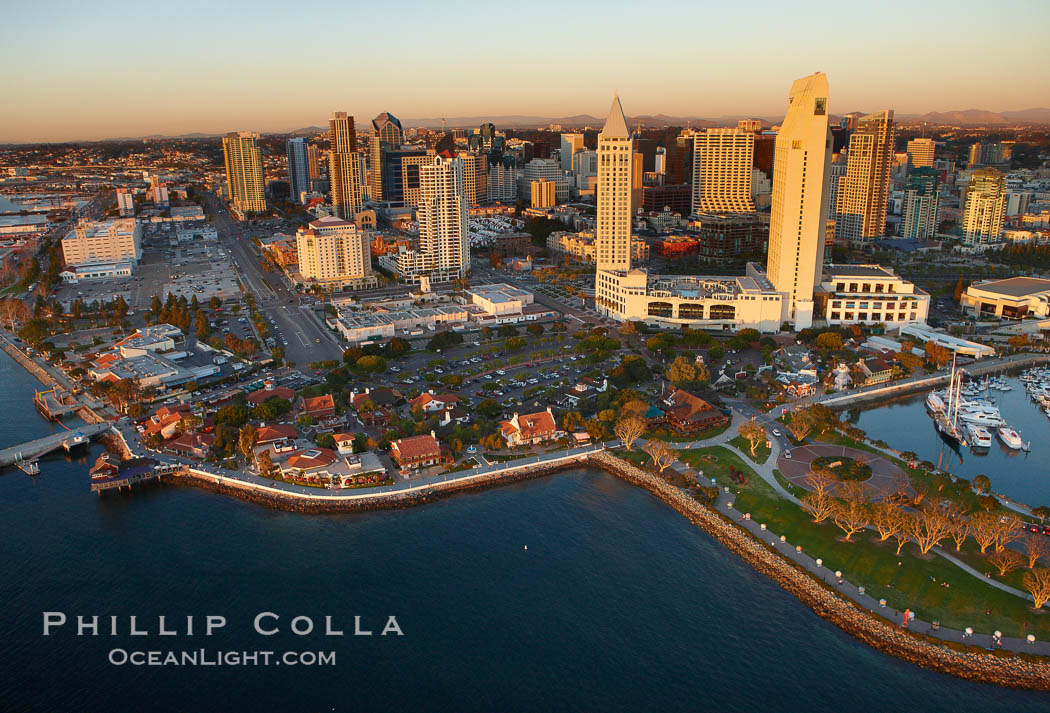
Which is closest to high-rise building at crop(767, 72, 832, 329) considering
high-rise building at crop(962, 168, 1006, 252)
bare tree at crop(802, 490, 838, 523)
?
bare tree at crop(802, 490, 838, 523)

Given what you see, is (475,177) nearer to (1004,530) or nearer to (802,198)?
(802,198)

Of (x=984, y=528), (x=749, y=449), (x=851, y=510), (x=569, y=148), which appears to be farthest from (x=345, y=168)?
(x=984, y=528)

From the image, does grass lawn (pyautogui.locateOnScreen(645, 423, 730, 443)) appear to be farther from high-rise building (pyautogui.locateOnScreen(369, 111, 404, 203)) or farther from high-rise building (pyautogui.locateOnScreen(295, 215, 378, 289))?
high-rise building (pyautogui.locateOnScreen(369, 111, 404, 203))

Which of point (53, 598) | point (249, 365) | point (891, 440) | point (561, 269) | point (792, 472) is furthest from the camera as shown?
point (561, 269)

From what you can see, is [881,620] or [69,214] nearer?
[881,620]

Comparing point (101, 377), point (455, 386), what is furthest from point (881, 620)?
point (101, 377)

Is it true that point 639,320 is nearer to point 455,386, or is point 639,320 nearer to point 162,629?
point 455,386

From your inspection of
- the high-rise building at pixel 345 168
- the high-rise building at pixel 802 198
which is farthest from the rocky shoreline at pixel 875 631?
the high-rise building at pixel 345 168
